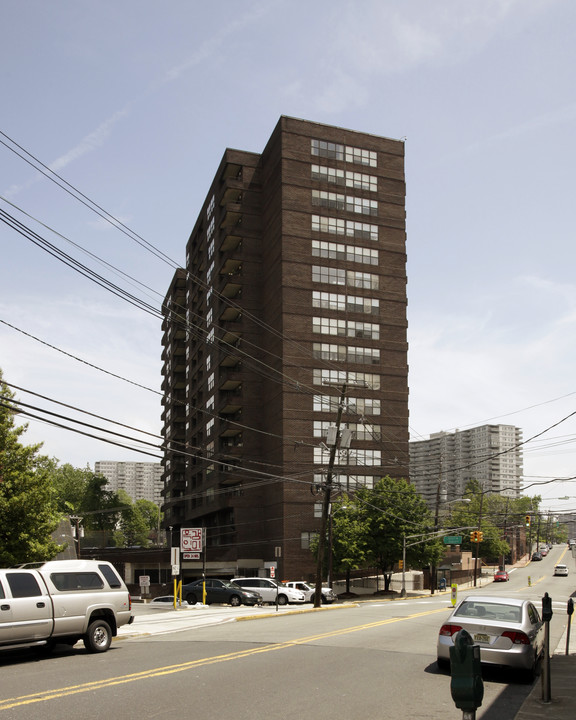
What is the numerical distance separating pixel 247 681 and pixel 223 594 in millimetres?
30243

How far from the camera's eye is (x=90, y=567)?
55.8ft

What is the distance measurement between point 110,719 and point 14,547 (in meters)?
25.6

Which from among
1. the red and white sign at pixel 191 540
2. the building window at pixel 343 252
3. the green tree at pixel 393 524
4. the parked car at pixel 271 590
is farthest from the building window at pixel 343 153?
the red and white sign at pixel 191 540

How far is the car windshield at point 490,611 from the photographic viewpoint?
1335 centimetres

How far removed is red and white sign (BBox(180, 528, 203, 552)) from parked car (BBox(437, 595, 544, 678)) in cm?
2119

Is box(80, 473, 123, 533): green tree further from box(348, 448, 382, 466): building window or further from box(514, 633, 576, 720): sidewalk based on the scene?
box(514, 633, 576, 720): sidewalk

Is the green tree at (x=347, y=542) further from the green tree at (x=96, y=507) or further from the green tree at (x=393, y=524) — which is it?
the green tree at (x=96, y=507)

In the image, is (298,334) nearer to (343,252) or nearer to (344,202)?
(343,252)

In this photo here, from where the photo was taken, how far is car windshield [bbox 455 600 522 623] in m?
13.4

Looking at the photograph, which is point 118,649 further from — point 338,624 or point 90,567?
point 338,624

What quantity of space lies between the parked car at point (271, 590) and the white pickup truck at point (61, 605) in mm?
26957

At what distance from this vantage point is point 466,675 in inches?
257

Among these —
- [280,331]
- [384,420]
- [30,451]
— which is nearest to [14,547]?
[30,451]

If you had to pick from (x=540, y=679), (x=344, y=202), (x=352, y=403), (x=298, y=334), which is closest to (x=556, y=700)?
(x=540, y=679)
